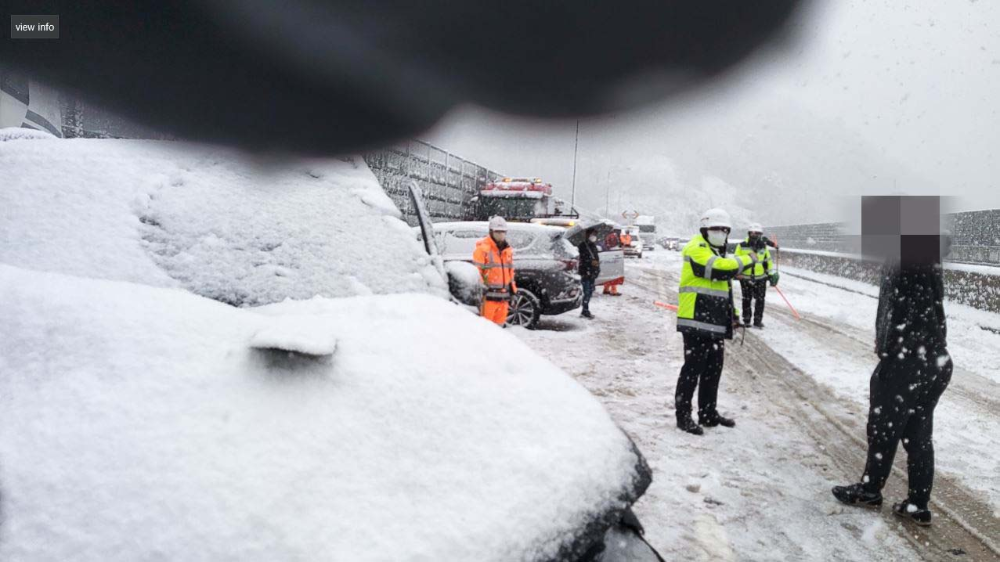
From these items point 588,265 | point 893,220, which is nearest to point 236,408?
point 893,220

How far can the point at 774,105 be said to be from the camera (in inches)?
31.4

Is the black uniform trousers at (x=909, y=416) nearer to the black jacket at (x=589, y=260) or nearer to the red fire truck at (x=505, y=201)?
the red fire truck at (x=505, y=201)

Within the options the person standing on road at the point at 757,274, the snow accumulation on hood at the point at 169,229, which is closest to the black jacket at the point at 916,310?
the snow accumulation on hood at the point at 169,229

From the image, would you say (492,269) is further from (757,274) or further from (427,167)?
(427,167)

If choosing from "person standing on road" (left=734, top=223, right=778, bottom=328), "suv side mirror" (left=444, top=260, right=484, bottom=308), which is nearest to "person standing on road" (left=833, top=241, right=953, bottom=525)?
"suv side mirror" (left=444, top=260, right=484, bottom=308)

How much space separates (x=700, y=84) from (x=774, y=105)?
17 cm

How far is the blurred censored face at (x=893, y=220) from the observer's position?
1.46 meters

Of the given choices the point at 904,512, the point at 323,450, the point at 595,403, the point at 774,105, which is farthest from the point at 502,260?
the point at 774,105

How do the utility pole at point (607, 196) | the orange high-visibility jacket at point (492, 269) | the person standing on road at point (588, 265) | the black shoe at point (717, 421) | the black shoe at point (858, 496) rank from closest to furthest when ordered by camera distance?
1. the utility pole at point (607, 196)
2. the black shoe at point (858, 496)
3. the black shoe at point (717, 421)
4. the orange high-visibility jacket at point (492, 269)
5. the person standing on road at point (588, 265)

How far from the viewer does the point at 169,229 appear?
2.15m

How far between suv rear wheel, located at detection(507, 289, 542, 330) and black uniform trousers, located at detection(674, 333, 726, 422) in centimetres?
392

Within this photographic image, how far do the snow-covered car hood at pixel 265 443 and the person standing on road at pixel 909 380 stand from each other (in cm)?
217

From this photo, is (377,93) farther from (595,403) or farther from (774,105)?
(595,403)

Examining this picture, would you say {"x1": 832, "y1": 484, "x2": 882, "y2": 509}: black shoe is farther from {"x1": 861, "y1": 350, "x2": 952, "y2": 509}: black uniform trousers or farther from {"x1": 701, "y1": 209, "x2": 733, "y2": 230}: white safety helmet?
{"x1": 701, "y1": 209, "x2": 733, "y2": 230}: white safety helmet
